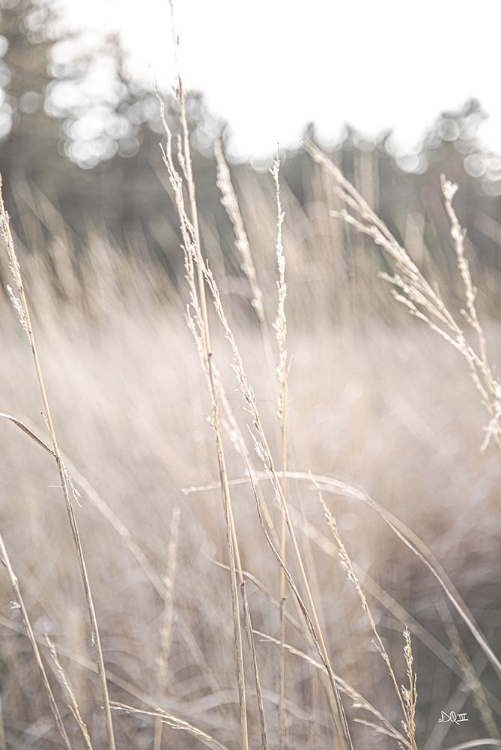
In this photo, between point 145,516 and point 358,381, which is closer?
point 145,516

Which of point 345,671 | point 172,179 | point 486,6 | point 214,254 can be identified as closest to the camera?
point 172,179

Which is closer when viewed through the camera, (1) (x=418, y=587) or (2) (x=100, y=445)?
(1) (x=418, y=587)

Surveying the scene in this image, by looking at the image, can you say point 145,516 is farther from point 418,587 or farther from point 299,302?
point 299,302

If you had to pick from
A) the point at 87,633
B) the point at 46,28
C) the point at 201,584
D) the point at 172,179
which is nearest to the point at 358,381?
the point at 201,584

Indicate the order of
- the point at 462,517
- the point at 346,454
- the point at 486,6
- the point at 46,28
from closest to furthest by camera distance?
the point at 462,517 < the point at 346,454 < the point at 486,6 < the point at 46,28

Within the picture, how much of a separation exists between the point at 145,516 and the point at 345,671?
64 cm

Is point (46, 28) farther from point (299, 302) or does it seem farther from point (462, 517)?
point (462, 517)

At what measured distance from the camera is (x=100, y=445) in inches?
77.3

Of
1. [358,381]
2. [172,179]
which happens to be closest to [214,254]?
[358,381]

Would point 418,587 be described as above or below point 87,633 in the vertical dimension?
below

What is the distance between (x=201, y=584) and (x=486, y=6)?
206 centimetres

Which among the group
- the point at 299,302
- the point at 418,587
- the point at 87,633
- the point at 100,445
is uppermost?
the point at 299,302

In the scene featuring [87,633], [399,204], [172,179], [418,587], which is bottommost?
[418,587]

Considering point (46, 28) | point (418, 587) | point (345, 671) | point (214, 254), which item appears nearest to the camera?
point (345, 671)
